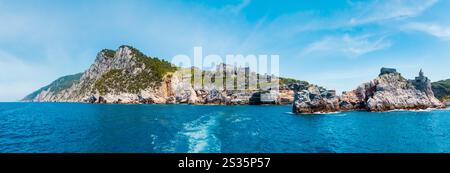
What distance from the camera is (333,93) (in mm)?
128375

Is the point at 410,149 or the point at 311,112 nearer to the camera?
the point at 410,149

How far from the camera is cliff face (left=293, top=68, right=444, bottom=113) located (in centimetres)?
12444

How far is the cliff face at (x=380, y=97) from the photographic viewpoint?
124438mm

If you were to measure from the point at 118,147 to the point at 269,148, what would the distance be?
20989 millimetres

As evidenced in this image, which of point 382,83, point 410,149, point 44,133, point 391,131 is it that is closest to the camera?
point 410,149

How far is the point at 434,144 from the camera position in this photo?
5150 centimetres

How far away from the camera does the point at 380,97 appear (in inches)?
5320
